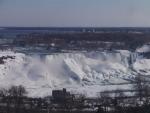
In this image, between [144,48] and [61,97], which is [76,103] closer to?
[61,97]

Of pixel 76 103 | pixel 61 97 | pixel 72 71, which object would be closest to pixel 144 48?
pixel 72 71

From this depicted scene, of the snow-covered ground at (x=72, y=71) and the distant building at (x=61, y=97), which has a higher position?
the snow-covered ground at (x=72, y=71)

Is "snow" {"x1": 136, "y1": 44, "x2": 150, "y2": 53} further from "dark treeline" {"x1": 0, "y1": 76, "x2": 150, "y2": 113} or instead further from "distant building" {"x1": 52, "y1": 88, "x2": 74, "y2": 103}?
"distant building" {"x1": 52, "y1": 88, "x2": 74, "y2": 103}

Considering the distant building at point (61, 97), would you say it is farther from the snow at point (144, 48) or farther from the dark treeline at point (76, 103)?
the snow at point (144, 48)

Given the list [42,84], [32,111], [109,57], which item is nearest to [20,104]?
[32,111]

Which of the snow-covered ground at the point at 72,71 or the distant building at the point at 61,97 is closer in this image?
the distant building at the point at 61,97

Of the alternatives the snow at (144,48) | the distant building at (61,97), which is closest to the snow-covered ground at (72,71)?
the distant building at (61,97)

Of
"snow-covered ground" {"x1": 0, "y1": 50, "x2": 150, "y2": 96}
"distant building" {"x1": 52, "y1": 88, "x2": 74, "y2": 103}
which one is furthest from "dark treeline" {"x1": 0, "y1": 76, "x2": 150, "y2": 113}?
"snow-covered ground" {"x1": 0, "y1": 50, "x2": 150, "y2": 96}
